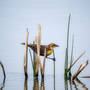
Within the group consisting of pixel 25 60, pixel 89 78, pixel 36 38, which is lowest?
Answer: pixel 89 78

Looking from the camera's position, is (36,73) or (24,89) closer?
(24,89)

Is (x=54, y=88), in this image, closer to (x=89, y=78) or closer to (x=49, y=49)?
(x=49, y=49)

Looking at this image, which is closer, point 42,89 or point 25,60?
point 42,89

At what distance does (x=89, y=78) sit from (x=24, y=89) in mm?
2447

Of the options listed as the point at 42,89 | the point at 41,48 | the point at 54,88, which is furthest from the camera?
the point at 41,48

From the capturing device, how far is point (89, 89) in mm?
4375

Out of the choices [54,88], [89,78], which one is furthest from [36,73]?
[54,88]

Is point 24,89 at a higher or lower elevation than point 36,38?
lower

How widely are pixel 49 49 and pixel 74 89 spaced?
1.83 meters

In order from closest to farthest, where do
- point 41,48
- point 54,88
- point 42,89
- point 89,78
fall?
point 42,89
point 54,88
point 41,48
point 89,78

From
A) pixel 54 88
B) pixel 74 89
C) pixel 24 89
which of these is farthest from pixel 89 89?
pixel 24 89

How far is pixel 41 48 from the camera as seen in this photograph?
6.02m

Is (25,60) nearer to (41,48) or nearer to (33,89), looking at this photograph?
(41,48)

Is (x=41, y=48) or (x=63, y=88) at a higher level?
(x=41, y=48)
